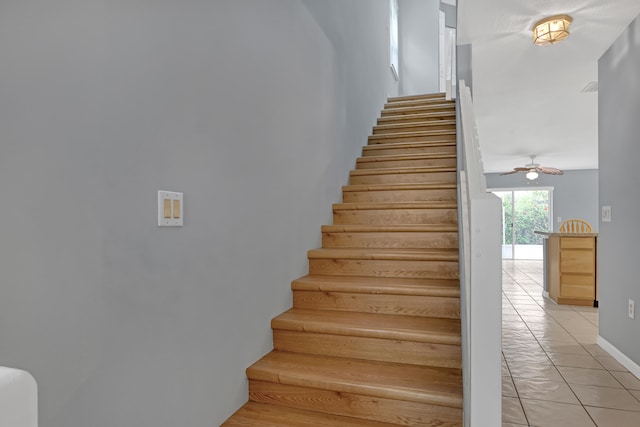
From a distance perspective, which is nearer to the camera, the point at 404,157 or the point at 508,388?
the point at 508,388

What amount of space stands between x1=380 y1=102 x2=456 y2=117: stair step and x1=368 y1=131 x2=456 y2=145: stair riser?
2.46ft

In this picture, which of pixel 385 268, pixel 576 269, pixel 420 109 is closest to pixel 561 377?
pixel 385 268

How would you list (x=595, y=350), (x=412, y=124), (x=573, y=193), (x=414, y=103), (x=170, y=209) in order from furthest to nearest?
(x=573, y=193) < (x=414, y=103) < (x=412, y=124) < (x=595, y=350) < (x=170, y=209)

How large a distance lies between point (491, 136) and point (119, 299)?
629cm

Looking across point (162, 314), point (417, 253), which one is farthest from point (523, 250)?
point (162, 314)

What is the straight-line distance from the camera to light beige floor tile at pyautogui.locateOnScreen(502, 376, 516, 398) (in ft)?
7.39

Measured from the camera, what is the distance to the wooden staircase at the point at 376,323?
168 cm

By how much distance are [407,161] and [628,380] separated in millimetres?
2196

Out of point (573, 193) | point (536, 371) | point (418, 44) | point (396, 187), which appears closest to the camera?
point (536, 371)

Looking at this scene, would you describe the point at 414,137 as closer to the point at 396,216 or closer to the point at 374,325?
the point at 396,216

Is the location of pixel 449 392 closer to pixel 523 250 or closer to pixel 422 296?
pixel 422 296

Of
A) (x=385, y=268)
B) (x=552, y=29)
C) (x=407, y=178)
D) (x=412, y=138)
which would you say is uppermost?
(x=552, y=29)

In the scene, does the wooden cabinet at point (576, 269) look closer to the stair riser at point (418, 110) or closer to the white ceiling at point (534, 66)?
the white ceiling at point (534, 66)

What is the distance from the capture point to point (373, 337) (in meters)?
1.95
